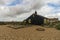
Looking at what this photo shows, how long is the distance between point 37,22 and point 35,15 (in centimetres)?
229

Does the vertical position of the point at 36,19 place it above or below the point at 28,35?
above

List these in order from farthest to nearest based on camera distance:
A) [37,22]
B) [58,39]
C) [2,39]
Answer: [37,22] → [58,39] → [2,39]

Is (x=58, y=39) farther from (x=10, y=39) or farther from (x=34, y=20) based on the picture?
(x=34, y=20)

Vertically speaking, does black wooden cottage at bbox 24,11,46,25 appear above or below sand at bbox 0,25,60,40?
above

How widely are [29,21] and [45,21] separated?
491 centimetres

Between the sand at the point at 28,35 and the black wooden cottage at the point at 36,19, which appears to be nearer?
the sand at the point at 28,35

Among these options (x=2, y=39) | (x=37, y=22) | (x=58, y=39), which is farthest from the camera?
(x=37, y=22)

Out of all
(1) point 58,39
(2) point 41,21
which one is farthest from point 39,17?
(1) point 58,39

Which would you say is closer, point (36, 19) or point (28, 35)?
point (28, 35)

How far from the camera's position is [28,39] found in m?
18.2

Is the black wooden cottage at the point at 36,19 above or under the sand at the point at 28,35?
above

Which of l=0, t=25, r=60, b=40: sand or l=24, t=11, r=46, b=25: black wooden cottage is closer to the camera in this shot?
l=0, t=25, r=60, b=40: sand

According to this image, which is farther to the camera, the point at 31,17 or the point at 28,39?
the point at 31,17

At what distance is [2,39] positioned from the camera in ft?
57.6
